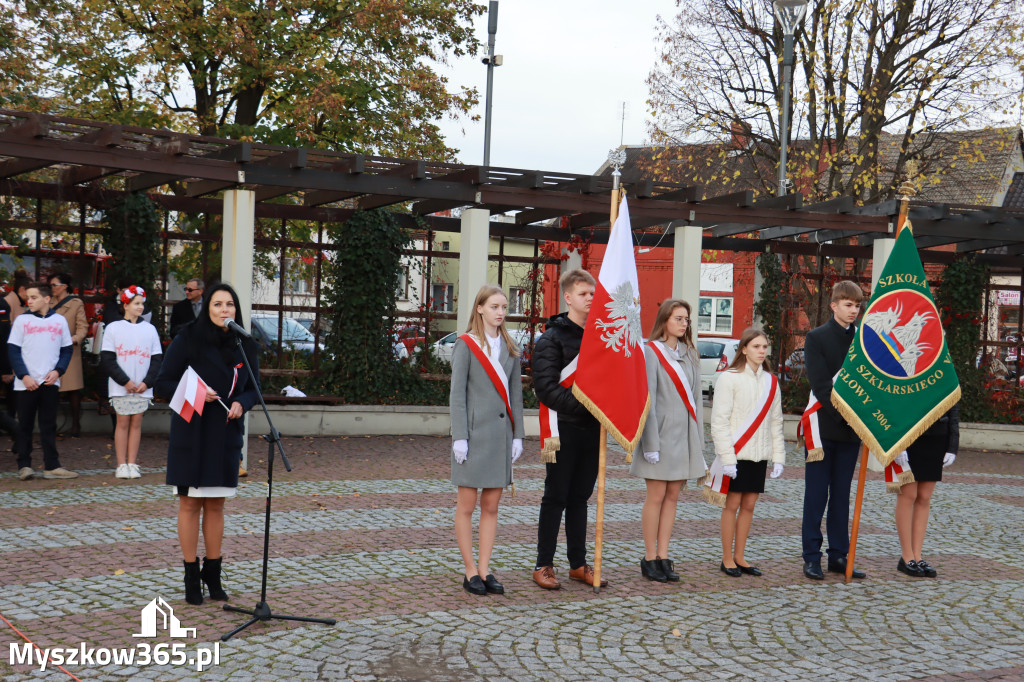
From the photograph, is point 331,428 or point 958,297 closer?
point 331,428

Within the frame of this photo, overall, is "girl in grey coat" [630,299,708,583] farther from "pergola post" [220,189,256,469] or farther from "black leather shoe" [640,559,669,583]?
"pergola post" [220,189,256,469]

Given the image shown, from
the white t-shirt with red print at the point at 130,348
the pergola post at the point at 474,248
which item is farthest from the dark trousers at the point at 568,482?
the pergola post at the point at 474,248

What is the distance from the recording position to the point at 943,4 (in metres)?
20.0

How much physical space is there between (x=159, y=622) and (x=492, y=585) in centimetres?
196

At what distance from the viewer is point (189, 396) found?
5.65m

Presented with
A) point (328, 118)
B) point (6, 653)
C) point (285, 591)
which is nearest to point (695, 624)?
point (285, 591)

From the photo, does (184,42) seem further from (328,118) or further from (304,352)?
(304,352)

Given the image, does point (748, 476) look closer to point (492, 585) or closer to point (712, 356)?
point (492, 585)

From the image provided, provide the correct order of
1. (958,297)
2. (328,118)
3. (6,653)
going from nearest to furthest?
1. (6,653)
2. (958,297)
3. (328,118)

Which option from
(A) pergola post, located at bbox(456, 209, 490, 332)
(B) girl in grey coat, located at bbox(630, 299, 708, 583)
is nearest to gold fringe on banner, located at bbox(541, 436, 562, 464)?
(B) girl in grey coat, located at bbox(630, 299, 708, 583)

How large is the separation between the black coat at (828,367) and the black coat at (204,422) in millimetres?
3934

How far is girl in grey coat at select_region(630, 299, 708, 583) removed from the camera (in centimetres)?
672

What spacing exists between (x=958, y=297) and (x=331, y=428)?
10444 mm

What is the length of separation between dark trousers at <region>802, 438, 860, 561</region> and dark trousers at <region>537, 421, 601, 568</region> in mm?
1691
